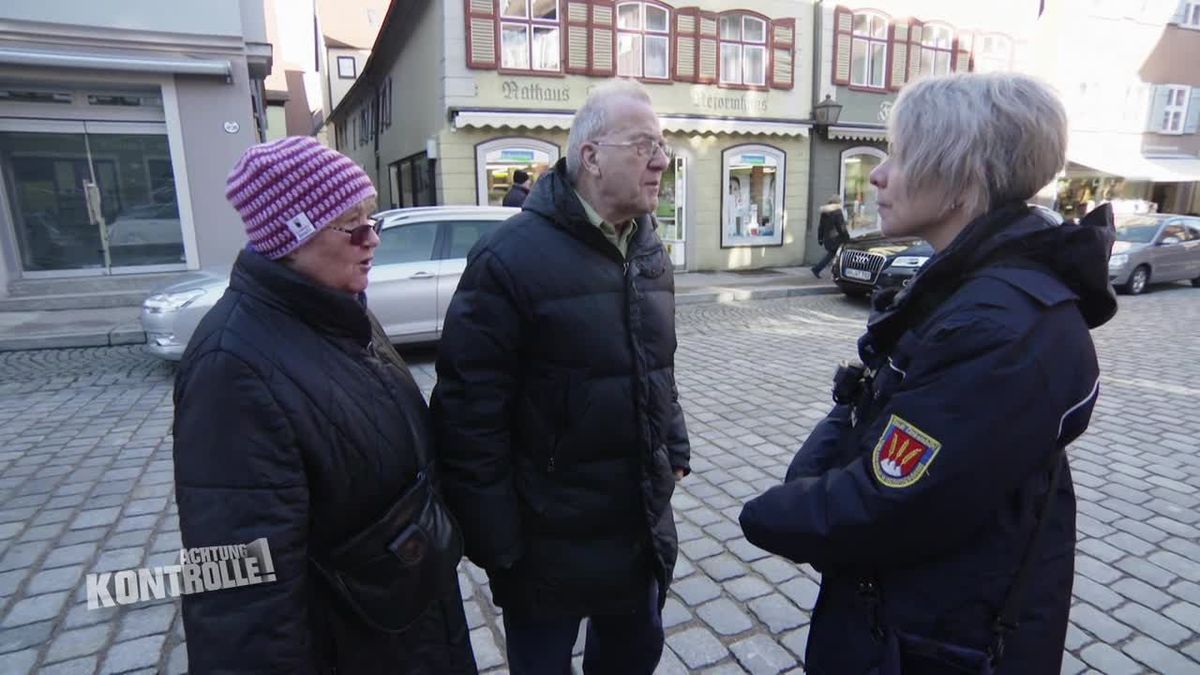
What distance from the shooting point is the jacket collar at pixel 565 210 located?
1.76 metres

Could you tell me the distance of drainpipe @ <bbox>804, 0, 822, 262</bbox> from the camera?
15695 mm

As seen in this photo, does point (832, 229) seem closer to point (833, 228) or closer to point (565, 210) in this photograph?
point (833, 228)

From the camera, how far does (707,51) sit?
48.3ft

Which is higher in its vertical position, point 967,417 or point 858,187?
point 858,187

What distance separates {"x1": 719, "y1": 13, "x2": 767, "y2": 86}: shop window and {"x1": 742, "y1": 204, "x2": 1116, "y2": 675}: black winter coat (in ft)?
49.1

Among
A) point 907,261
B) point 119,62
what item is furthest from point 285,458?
point 119,62

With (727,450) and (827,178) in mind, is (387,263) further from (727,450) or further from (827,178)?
(827,178)

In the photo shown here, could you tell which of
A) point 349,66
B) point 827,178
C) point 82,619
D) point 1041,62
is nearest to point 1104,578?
point 82,619

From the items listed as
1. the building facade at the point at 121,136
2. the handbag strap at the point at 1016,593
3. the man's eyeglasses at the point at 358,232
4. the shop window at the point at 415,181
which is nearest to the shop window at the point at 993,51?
the shop window at the point at 415,181

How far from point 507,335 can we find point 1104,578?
3.29m

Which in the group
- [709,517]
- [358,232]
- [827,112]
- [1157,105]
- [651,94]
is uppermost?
[1157,105]

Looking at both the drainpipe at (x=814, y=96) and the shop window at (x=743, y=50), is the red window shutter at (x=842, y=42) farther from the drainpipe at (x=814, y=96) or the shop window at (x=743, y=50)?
the shop window at (x=743, y=50)

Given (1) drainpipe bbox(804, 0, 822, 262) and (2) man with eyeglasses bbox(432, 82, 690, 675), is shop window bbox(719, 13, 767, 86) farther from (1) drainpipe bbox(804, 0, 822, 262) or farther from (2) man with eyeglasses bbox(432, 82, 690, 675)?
(2) man with eyeglasses bbox(432, 82, 690, 675)

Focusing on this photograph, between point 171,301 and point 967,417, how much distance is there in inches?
280
